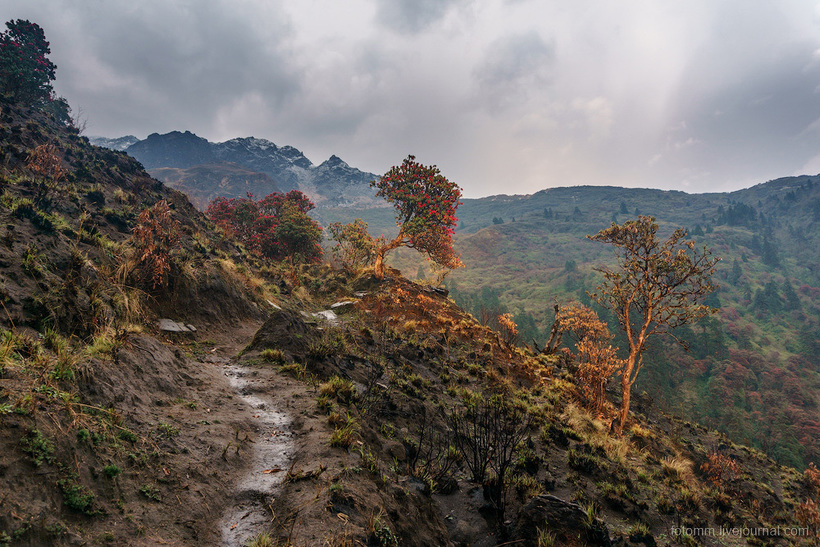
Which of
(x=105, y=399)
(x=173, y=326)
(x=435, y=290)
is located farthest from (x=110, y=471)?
(x=435, y=290)

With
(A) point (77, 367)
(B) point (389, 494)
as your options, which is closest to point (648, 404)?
(B) point (389, 494)

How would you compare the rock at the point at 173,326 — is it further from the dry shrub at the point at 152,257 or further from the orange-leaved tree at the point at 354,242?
the orange-leaved tree at the point at 354,242

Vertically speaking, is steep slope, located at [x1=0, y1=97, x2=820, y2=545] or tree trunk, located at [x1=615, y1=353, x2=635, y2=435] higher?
steep slope, located at [x1=0, y1=97, x2=820, y2=545]

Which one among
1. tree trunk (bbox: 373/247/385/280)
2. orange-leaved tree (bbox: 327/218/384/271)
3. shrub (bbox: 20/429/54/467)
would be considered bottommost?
shrub (bbox: 20/429/54/467)

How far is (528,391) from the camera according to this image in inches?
591

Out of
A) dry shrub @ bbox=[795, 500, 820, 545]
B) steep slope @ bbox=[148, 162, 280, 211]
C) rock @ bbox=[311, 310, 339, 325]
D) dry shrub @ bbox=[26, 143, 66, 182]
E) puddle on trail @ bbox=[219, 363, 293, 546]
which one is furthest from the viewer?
steep slope @ bbox=[148, 162, 280, 211]

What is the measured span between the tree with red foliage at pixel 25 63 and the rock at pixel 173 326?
38558 mm

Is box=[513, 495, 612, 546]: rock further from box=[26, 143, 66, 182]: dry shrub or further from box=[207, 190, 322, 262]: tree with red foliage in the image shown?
box=[207, 190, 322, 262]: tree with red foliage

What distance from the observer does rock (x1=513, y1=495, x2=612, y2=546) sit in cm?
481

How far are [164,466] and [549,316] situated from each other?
376 ft

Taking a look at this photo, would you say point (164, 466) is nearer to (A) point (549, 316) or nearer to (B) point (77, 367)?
(B) point (77, 367)

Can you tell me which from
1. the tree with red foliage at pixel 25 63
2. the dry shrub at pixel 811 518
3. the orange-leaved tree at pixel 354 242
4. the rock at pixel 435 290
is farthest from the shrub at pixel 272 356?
the tree with red foliage at pixel 25 63

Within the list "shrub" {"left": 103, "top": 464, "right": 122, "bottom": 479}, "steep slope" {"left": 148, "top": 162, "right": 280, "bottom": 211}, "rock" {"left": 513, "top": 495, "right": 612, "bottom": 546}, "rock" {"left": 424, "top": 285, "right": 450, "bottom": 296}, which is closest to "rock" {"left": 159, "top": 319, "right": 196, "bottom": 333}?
"shrub" {"left": 103, "top": 464, "right": 122, "bottom": 479}

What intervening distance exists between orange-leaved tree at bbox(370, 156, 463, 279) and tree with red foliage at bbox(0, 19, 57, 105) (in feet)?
118
